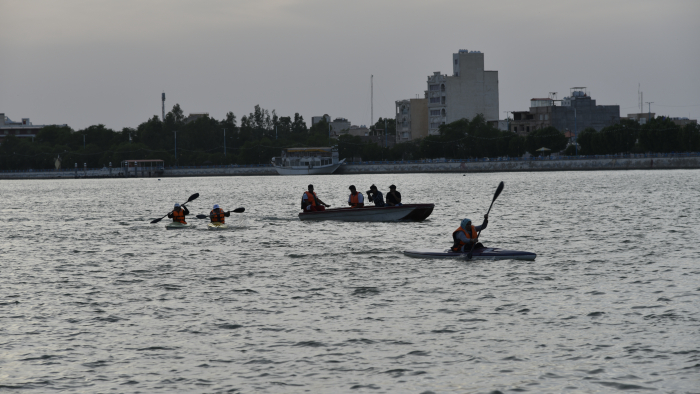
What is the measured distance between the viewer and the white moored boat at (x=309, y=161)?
183 metres

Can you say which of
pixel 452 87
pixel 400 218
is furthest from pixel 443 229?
pixel 452 87

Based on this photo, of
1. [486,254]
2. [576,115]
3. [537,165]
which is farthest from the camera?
[576,115]

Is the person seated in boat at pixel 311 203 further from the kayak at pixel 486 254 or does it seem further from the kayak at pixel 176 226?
the kayak at pixel 486 254

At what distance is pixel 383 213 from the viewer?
3959 centimetres

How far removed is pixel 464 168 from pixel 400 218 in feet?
417

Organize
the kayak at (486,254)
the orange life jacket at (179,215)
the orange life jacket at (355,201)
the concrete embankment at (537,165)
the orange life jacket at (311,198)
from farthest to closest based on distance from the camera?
the concrete embankment at (537,165) < the orange life jacket at (179,215) < the orange life jacket at (311,198) < the orange life jacket at (355,201) < the kayak at (486,254)

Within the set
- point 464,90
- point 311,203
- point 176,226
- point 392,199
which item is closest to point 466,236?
point 392,199

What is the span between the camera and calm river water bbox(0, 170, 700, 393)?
1371 centimetres

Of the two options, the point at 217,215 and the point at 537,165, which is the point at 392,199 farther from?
the point at 537,165

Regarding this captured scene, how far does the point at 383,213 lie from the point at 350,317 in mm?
21396

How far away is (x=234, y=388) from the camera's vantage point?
13.2 m

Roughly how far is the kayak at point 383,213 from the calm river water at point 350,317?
357cm

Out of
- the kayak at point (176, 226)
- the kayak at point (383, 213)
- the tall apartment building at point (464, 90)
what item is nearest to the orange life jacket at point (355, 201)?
the kayak at point (383, 213)

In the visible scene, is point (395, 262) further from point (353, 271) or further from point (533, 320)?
point (533, 320)
